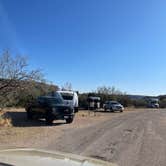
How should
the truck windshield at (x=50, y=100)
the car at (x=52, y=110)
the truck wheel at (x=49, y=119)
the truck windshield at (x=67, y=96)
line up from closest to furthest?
the truck wheel at (x=49, y=119)
the car at (x=52, y=110)
the truck windshield at (x=50, y=100)
the truck windshield at (x=67, y=96)

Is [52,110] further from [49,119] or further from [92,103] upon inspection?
[92,103]

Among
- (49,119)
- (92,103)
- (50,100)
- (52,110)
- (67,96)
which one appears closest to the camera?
(49,119)

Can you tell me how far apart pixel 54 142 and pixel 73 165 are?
10.7 m

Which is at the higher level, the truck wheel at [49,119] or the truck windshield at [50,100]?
the truck windshield at [50,100]

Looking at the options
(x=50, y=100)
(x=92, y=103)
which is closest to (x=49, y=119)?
(x=50, y=100)

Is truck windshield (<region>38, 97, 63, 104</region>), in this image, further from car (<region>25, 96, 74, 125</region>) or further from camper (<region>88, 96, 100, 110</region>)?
camper (<region>88, 96, 100, 110</region>)

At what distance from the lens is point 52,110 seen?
23.5m

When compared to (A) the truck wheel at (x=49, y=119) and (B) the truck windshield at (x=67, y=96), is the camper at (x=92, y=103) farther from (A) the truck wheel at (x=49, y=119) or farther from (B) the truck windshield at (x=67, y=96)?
(A) the truck wheel at (x=49, y=119)

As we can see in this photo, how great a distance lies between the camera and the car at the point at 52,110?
77.2 feet

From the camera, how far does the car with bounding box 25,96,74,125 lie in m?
23.5

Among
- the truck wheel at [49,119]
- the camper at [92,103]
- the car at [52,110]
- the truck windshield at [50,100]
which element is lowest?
the truck wheel at [49,119]

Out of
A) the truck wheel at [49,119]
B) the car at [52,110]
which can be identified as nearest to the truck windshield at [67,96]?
the car at [52,110]

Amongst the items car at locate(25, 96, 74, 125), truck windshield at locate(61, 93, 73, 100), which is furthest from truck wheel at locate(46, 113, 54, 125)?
truck windshield at locate(61, 93, 73, 100)

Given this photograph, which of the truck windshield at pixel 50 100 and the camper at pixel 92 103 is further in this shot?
the camper at pixel 92 103
